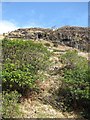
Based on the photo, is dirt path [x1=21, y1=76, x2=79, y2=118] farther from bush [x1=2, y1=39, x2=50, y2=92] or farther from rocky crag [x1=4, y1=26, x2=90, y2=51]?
rocky crag [x1=4, y1=26, x2=90, y2=51]

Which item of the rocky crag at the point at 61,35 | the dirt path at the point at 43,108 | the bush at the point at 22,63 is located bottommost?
the dirt path at the point at 43,108

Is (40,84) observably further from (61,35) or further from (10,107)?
(61,35)

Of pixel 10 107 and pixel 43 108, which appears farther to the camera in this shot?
pixel 43 108

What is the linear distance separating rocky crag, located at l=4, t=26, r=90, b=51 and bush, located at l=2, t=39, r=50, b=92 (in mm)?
16447

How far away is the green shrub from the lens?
12359mm

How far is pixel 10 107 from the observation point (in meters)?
12.4

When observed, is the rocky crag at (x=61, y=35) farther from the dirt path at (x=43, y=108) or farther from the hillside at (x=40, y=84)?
the dirt path at (x=43, y=108)

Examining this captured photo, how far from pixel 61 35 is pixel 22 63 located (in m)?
20.8

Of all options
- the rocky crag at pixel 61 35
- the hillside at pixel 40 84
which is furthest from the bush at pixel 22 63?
the rocky crag at pixel 61 35

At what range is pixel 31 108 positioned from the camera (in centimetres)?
1392

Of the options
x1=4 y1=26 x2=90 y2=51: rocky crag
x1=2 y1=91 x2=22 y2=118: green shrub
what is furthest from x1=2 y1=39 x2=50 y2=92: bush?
x1=4 y1=26 x2=90 y2=51: rocky crag

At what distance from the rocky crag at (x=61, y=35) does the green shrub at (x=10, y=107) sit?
20.9m

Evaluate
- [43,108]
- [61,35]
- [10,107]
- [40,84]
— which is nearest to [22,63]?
[40,84]

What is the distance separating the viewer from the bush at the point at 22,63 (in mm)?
14000
